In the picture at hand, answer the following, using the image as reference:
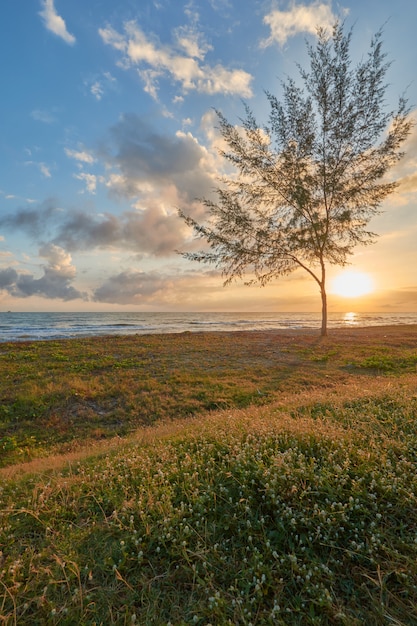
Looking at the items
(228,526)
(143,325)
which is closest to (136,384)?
(228,526)

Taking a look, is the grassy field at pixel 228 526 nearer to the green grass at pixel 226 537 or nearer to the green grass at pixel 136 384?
the green grass at pixel 226 537

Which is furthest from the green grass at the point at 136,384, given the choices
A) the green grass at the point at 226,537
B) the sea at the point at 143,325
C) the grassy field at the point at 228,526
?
the sea at the point at 143,325

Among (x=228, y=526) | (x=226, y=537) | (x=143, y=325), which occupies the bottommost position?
(x=143, y=325)

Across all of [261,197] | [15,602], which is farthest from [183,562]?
[261,197]

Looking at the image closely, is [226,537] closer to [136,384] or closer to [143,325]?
[136,384]

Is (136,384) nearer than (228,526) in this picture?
No

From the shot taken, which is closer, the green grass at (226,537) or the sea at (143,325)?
the green grass at (226,537)

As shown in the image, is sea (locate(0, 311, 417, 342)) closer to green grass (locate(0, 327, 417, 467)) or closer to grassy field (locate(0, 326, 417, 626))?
green grass (locate(0, 327, 417, 467))

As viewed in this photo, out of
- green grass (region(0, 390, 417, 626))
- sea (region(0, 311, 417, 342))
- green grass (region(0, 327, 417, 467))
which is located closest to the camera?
green grass (region(0, 390, 417, 626))

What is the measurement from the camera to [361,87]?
20875 millimetres

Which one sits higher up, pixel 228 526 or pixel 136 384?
pixel 228 526

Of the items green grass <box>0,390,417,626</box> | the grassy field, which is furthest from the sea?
green grass <box>0,390,417,626</box>

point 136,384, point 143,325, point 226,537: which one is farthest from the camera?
point 143,325

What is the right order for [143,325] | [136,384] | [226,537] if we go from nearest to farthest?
[226,537]
[136,384]
[143,325]
